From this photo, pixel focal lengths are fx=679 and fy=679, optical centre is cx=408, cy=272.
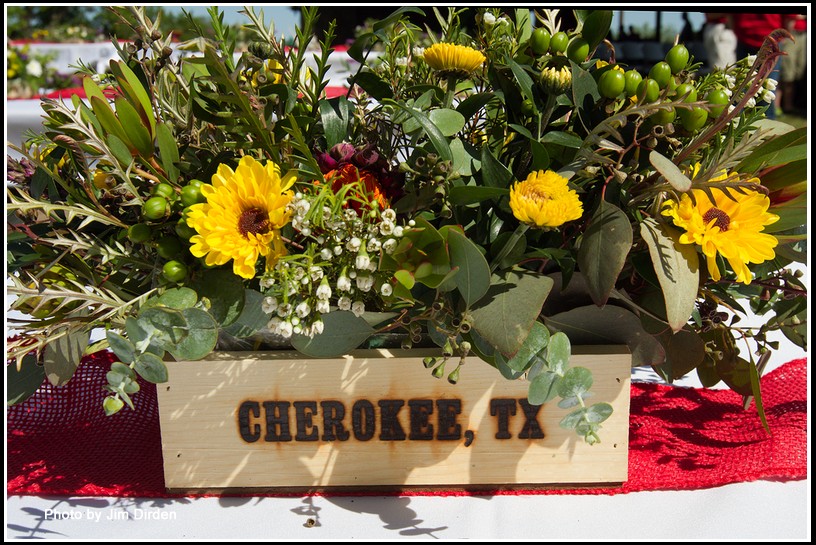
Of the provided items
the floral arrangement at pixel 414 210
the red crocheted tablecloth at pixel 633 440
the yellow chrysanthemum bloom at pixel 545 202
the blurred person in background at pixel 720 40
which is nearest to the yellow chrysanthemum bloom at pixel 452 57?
the floral arrangement at pixel 414 210

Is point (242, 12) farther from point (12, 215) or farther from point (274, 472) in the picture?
point (274, 472)

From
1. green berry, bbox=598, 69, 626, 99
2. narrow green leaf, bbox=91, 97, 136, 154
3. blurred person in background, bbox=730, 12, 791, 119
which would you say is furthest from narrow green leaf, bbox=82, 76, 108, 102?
blurred person in background, bbox=730, 12, 791, 119

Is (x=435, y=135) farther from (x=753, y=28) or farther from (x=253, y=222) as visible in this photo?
(x=753, y=28)

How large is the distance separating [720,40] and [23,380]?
12.9 feet

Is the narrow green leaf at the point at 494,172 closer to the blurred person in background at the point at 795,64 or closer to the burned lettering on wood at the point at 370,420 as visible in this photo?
the burned lettering on wood at the point at 370,420

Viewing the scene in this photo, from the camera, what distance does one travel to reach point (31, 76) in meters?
2.65

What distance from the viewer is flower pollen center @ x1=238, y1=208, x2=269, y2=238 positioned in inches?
17.5

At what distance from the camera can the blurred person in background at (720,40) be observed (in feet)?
11.9

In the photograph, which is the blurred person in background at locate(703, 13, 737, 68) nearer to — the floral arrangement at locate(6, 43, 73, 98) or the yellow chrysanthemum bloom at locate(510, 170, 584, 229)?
the floral arrangement at locate(6, 43, 73, 98)

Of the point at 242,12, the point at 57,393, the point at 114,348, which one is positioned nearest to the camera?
the point at 114,348

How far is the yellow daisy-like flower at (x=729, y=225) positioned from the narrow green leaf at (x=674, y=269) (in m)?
0.01

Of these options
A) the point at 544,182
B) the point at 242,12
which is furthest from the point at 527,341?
the point at 242,12

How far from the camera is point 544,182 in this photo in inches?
17.2

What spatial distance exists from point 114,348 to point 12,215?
20 centimetres
